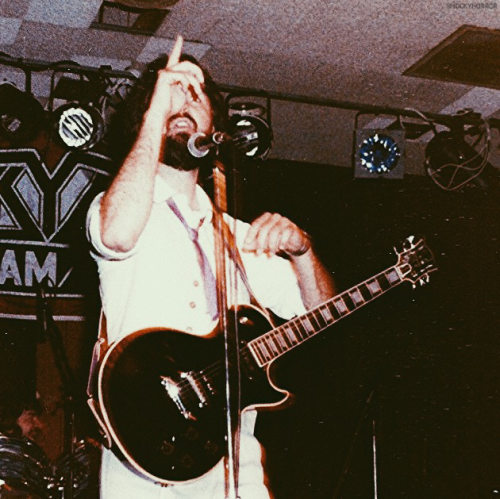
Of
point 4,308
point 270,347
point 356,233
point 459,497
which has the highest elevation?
point 356,233

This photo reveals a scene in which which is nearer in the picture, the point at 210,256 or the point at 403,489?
the point at 210,256

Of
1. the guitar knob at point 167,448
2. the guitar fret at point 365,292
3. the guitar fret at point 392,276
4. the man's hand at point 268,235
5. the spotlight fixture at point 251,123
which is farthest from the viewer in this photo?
the spotlight fixture at point 251,123

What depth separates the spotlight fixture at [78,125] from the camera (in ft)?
12.3

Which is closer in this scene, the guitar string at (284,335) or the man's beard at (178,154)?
the man's beard at (178,154)

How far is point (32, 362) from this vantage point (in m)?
4.41

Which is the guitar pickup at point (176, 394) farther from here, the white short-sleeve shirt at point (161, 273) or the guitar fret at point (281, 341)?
the guitar fret at point (281, 341)

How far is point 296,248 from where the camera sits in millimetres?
1798

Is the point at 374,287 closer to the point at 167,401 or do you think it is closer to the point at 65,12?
the point at 167,401

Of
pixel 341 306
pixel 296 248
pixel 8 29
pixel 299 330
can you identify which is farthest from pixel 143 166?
pixel 8 29

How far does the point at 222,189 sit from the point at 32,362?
3.37 metres

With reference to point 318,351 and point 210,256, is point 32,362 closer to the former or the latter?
point 318,351

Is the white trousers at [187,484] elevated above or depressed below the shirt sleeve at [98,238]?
below

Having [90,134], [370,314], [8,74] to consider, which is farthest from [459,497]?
[8,74]

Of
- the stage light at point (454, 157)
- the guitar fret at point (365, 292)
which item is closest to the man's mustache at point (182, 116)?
the guitar fret at point (365, 292)
